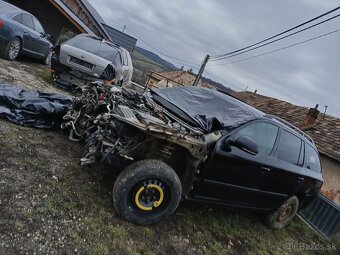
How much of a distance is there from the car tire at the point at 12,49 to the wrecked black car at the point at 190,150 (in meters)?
4.97

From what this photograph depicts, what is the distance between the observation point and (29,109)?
548cm

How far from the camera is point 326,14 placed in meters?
7.46

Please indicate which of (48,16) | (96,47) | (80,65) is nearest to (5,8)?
(96,47)

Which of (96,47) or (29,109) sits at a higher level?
(96,47)

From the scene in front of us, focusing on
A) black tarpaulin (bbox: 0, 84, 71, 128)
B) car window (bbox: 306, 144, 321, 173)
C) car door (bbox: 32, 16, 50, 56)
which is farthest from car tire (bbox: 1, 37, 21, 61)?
car window (bbox: 306, 144, 321, 173)

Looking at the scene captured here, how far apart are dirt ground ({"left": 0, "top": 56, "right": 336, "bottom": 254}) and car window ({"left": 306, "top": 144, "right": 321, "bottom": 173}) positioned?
1.37 metres

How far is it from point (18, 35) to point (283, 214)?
27.4 feet

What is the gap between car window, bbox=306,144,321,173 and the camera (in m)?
5.92

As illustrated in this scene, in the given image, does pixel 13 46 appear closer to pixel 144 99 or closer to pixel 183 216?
pixel 144 99

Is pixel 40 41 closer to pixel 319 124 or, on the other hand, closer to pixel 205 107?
pixel 205 107

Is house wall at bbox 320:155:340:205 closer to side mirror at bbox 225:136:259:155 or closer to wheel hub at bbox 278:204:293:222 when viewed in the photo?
wheel hub at bbox 278:204:293:222

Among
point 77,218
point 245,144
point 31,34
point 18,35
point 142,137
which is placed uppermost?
point 245,144

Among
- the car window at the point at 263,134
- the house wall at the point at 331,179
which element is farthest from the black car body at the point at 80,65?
the house wall at the point at 331,179

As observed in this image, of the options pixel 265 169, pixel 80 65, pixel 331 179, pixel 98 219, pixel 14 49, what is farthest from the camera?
pixel 331 179
